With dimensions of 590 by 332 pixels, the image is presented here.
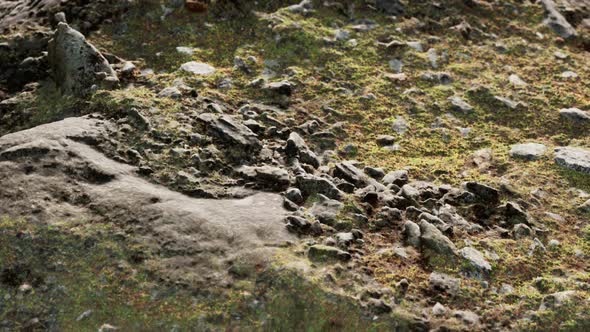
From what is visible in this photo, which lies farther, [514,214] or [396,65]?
[396,65]

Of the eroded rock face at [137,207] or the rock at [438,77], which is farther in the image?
the rock at [438,77]

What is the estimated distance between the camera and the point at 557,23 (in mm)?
9773

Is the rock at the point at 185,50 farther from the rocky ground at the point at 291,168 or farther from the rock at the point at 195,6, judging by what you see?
the rock at the point at 195,6

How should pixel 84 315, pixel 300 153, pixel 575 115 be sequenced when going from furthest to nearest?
pixel 575 115 < pixel 300 153 < pixel 84 315

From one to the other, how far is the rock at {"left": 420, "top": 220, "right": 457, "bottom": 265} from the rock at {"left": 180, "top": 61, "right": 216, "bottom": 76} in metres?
3.61

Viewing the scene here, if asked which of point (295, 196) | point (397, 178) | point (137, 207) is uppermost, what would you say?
point (137, 207)

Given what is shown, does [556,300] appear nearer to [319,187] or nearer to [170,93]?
[319,187]

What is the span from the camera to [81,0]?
28.5 feet

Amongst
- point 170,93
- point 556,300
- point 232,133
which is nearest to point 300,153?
point 232,133

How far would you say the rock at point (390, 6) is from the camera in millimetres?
9523

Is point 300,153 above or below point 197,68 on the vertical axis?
below

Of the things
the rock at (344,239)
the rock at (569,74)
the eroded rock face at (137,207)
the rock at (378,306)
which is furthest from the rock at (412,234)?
the rock at (569,74)

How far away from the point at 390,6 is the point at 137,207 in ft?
19.0

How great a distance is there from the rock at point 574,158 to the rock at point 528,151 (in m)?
0.17
